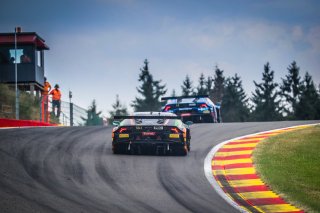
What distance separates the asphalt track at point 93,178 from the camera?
788 centimetres

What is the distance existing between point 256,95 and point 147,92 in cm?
1661

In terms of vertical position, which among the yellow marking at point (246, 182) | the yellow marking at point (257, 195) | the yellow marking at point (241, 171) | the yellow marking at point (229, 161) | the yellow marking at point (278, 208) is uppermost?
Answer: the yellow marking at point (229, 161)

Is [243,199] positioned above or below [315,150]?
below

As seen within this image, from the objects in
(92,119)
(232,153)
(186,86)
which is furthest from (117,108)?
(232,153)

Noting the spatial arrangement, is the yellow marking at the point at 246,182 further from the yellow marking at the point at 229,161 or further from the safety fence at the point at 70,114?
the safety fence at the point at 70,114

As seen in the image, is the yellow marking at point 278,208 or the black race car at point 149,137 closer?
the yellow marking at point 278,208

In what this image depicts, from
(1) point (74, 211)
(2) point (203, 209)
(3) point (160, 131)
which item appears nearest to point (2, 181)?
(1) point (74, 211)

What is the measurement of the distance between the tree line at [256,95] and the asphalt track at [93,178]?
193 ft

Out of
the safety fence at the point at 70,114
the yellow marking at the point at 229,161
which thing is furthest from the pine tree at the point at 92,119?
the yellow marking at the point at 229,161

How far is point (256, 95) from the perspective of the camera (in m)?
84.4

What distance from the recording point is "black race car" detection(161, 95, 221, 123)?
20656 mm

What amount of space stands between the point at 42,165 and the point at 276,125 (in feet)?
37.9

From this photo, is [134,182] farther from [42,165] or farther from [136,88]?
[136,88]

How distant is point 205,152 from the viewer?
1427 centimetres
